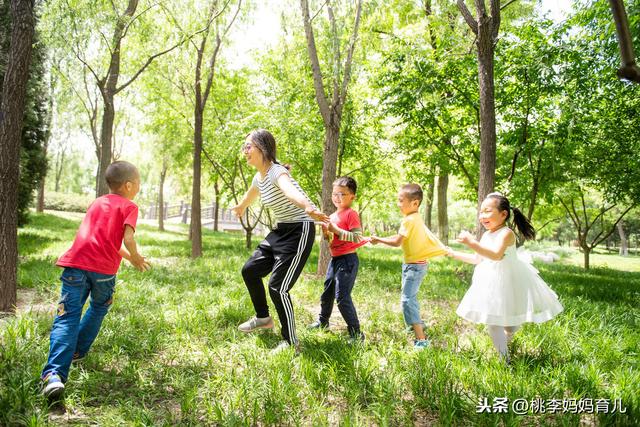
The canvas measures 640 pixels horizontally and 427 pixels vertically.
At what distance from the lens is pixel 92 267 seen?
285cm

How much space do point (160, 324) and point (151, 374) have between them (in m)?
1.12

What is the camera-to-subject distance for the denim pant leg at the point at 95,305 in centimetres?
296

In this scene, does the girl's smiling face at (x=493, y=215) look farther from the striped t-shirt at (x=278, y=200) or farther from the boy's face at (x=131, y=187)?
the boy's face at (x=131, y=187)

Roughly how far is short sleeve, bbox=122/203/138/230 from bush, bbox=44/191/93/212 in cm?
3286

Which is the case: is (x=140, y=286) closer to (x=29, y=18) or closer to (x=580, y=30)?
(x=29, y=18)

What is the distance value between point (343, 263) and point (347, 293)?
326mm

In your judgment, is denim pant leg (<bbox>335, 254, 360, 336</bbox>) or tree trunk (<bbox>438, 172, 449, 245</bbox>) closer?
denim pant leg (<bbox>335, 254, 360, 336</bbox>)

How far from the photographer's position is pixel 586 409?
261 centimetres

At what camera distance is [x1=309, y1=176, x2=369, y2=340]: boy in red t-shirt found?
4.06 meters

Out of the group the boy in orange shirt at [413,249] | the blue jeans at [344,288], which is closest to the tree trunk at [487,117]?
the boy in orange shirt at [413,249]

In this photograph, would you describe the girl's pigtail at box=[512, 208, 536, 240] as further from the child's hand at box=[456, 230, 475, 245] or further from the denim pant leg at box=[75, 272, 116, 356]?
the denim pant leg at box=[75, 272, 116, 356]

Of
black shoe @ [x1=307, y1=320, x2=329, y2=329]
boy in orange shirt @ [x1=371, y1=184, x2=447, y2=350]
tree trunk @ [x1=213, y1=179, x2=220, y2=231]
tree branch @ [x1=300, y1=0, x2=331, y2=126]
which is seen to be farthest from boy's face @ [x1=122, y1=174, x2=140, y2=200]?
tree trunk @ [x1=213, y1=179, x2=220, y2=231]

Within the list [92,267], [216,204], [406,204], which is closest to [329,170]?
[406,204]

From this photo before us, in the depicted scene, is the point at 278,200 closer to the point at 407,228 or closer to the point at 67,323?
the point at 407,228
